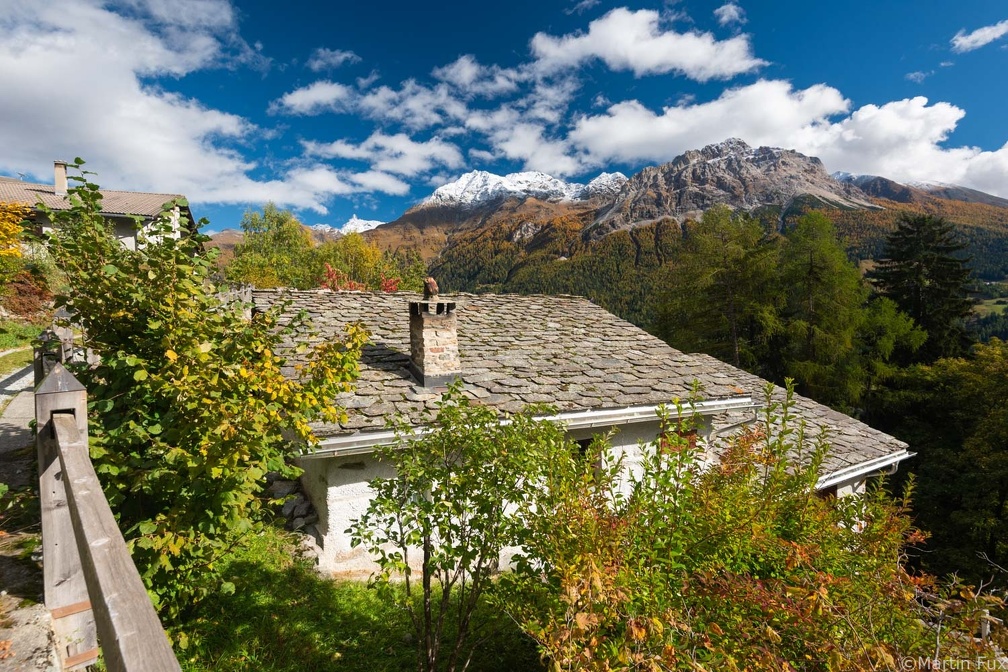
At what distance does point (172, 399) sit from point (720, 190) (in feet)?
665

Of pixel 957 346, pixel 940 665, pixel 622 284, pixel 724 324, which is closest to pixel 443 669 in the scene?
pixel 940 665

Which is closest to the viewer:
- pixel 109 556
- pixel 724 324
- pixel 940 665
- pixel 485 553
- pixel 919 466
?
pixel 109 556

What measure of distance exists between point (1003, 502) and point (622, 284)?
95854 mm

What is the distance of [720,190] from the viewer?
579 ft

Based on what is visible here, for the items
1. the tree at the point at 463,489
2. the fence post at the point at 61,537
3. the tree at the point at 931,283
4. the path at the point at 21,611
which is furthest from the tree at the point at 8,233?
the tree at the point at 931,283

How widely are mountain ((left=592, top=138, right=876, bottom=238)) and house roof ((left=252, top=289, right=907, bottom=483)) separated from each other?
15955 cm

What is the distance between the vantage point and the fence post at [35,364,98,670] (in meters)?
2.41

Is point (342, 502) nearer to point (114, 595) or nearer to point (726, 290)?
point (114, 595)

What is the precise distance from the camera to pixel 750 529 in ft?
10.00

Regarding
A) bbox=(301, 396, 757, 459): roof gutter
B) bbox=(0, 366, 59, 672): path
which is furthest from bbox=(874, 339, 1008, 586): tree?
bbox=(0, 366, 59, 672): path

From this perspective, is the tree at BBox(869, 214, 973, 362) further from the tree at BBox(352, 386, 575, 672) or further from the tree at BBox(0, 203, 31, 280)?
the tree at BBox(0, 203, 31, 280)

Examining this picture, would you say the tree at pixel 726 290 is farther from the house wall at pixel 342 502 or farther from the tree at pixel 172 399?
the tree at pixel 172 399

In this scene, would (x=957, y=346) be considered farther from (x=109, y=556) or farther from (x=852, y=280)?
(x=109, y=556)

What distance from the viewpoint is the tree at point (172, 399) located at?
2734 mm
